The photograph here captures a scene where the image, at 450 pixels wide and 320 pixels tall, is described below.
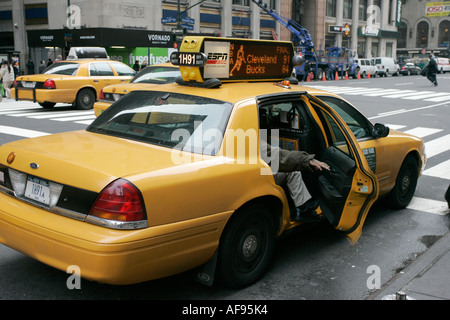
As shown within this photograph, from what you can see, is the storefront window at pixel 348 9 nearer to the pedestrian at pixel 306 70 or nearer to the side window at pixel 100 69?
the pedestrian at pixel 306 70

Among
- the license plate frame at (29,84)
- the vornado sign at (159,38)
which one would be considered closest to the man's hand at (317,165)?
the license plate frame at (29,84)

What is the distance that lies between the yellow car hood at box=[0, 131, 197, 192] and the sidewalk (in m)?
1.97

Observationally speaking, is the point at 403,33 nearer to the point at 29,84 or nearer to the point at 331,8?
the point at 331,8

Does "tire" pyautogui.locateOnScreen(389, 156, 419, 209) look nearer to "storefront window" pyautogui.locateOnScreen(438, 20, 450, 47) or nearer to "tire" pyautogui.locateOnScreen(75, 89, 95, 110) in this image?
"tire" pyautogui.locateOnScreen(75, 89, 95, 110)

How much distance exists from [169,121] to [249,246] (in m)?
1.20

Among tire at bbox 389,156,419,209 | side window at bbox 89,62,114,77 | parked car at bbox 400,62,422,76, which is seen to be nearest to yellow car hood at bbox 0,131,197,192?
tire at bbox 389,156,419,209

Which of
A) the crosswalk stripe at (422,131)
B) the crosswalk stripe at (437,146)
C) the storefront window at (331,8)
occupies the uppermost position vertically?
the storefront window at (331,8)

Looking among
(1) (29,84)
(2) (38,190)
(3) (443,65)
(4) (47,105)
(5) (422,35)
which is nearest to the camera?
(2) (38,190)

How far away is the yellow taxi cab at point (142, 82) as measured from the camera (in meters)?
11.9

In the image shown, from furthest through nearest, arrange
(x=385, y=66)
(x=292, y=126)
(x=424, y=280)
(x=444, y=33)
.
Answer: (x=444, y=33) → (x=385, y=66) → (x=292, y=126) → (x=424, y=280)

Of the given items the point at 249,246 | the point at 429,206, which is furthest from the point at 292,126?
the point at 429,206

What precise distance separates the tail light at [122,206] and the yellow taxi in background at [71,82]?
43.5 feet

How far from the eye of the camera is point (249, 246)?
3.96m

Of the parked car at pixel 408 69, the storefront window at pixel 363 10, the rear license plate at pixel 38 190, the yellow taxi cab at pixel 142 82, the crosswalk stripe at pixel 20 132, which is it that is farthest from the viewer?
the storefront window at pixel 363 10
